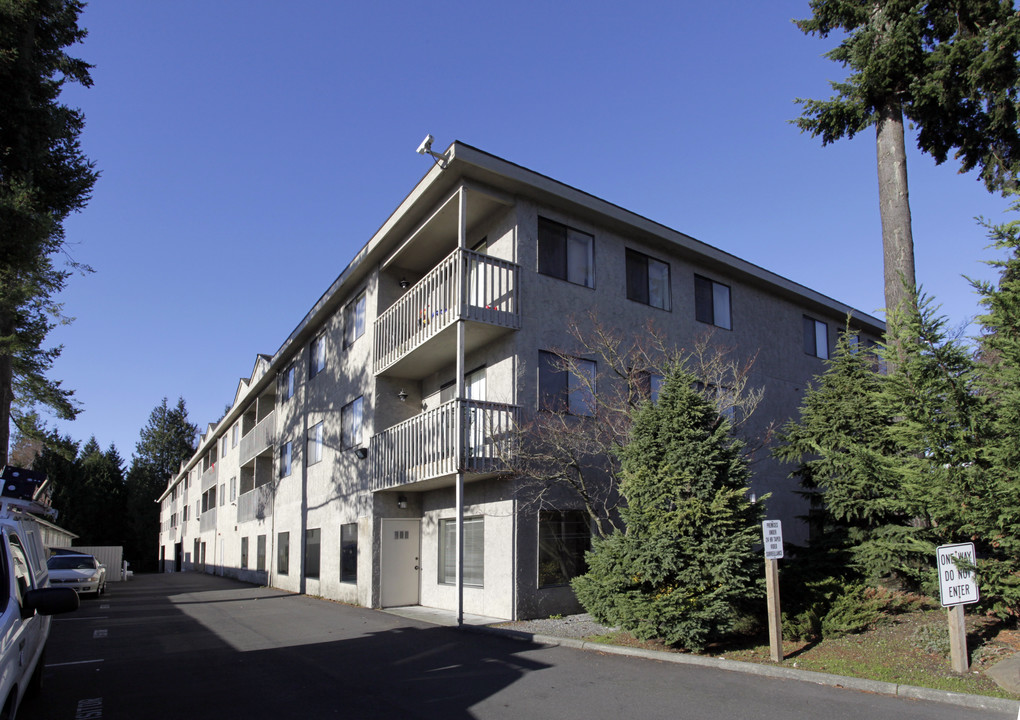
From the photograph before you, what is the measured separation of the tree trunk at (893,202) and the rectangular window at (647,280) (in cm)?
511

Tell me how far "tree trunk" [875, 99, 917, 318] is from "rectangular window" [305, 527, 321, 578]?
55.0 feet

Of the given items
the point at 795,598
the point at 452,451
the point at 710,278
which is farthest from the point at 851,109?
Result: the point at 452,451

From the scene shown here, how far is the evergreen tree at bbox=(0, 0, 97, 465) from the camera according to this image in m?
12.5

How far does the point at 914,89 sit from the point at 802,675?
10448 mm

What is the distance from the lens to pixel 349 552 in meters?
18.4

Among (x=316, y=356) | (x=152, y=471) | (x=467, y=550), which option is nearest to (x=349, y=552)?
(x=467, y=550)

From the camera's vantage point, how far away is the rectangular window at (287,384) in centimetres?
2681

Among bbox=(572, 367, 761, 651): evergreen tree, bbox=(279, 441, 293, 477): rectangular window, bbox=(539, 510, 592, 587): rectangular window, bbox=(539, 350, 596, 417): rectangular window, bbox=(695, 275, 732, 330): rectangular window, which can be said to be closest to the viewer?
bbox=(572, 367, 761, 651): evergreen tree

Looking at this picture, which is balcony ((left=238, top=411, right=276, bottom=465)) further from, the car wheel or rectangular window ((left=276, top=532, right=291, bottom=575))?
the car wheel

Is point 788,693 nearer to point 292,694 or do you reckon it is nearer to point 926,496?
point 926,496

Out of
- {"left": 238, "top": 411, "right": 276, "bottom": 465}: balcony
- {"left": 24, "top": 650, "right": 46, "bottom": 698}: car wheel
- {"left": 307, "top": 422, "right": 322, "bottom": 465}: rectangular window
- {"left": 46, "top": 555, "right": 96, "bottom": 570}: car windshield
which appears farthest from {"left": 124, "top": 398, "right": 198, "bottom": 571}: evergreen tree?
{"left": 24, "top": 650, "right": 46, "bottom": 698}: car wheel

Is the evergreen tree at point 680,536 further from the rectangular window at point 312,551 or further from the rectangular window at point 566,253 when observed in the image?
the rectangular window at point 312,551

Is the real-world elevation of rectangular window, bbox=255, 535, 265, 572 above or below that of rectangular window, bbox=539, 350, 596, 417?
below

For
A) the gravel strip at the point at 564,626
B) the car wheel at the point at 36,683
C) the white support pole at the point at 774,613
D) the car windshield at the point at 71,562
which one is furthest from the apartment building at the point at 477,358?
the car windshield at the point at 71,562
